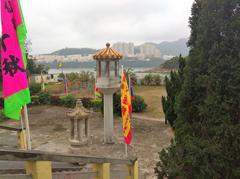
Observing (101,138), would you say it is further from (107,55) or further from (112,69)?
(107,55)

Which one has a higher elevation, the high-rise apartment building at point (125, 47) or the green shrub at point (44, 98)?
the high-rise apartment building at point (125, 47)

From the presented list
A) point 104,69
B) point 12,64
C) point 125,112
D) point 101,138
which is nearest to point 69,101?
point 101,138

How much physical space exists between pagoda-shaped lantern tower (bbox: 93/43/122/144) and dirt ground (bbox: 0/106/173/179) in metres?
0.95

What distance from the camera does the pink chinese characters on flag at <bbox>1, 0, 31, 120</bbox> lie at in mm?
3826

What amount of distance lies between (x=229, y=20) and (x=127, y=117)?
5254mm

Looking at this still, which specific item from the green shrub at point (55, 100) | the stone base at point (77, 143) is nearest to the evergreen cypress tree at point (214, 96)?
the stone base at point (77, 143)

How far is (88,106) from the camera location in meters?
19.8

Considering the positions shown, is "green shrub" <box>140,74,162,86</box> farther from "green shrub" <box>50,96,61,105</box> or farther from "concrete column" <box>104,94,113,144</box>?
"concrete column" <box>104,94,113,144</box>

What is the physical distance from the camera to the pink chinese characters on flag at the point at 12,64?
3826mm

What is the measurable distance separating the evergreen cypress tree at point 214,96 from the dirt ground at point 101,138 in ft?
14.3

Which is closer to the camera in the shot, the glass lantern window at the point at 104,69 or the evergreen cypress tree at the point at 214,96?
the evergreen cypress tree at the point at 214,96

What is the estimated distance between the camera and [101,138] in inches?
482

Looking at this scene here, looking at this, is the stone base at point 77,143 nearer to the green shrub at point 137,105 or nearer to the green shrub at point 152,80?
the green shrub at point 137,105

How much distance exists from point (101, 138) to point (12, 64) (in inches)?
346
